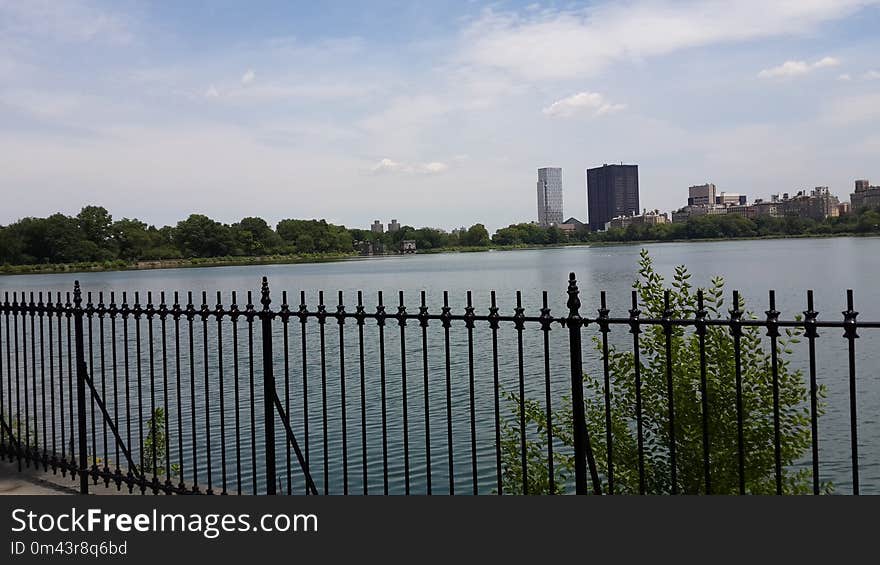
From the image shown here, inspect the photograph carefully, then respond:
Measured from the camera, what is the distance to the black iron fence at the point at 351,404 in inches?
220

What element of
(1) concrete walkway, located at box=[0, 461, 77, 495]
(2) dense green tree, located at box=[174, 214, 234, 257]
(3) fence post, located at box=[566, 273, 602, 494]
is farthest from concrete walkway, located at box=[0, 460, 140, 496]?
(2) dense green tree, located at box=[174, 214, 234, 257]

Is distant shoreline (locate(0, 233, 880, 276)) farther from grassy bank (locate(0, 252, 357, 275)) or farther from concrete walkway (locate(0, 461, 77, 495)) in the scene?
concrete walkway (locate(0, 461, 77, 495))

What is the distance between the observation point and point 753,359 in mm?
8945

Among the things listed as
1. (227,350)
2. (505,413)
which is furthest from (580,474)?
(227,350)

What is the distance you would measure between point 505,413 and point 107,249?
139 m

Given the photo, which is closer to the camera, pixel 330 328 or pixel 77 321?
pixel 77 321

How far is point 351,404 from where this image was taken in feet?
66.8

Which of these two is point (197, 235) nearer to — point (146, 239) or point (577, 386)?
point (146, 239)

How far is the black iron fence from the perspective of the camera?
5.59 meters

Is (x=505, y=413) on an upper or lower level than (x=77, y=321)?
lower

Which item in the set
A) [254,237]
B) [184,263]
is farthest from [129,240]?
[254,237]

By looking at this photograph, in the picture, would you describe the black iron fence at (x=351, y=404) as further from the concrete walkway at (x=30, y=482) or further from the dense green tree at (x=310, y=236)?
the dense green tree at (x=310, y=236)

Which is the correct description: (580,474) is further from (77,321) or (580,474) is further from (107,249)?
(107,249)

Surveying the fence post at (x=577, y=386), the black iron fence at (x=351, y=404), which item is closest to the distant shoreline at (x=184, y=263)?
the black iron fence at (x=351, y=404)
